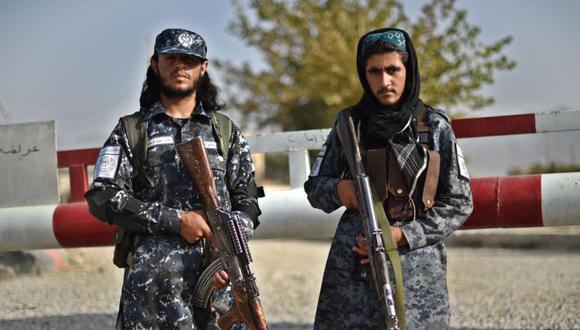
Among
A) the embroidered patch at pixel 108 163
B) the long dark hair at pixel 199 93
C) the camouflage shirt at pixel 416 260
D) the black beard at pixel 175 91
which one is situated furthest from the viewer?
the long dark hair at pixel 199 93

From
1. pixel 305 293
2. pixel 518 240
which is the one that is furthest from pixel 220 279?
pixel 518 240

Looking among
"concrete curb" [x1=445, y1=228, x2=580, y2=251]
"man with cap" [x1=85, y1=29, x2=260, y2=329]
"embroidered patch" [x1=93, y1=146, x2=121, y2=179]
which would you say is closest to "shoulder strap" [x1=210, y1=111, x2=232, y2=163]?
"man with cap" [x1=85, y1=29, x2=260, y2=329]

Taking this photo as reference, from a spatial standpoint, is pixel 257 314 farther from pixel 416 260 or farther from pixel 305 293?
pixel 305 293

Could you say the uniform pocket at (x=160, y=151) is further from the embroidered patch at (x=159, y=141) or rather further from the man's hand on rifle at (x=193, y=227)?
the man's hand on rifle at (x=193, y=227)

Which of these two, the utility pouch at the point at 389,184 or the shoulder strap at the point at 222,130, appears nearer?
the utility pouch at the point at 389,184

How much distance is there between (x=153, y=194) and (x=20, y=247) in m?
2.46

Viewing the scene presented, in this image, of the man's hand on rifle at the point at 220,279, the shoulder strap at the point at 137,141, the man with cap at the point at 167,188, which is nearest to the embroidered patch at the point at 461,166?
the man with cap at the point at 167,188

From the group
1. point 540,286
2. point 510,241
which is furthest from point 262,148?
point 510,241

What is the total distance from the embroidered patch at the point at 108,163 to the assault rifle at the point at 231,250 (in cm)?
26

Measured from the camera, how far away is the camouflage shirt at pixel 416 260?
10.0 ft

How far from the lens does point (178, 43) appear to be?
3.24 m

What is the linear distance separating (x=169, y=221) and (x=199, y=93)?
0.60 m

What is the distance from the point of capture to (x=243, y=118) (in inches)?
935

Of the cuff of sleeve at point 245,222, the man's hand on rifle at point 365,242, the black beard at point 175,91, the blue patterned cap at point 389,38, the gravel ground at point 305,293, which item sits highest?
the blue patterned cap at point 389,38
